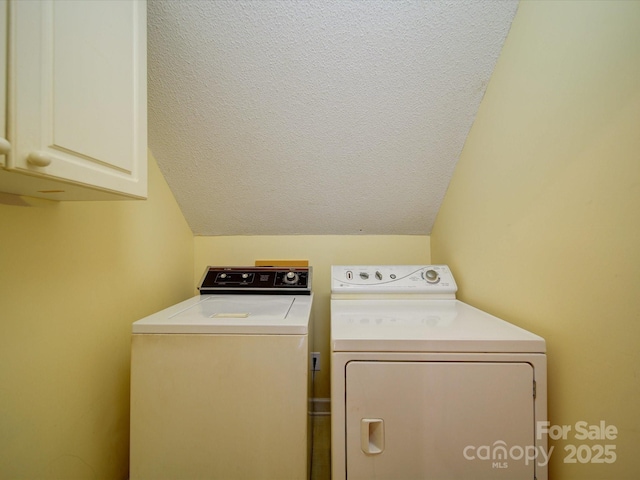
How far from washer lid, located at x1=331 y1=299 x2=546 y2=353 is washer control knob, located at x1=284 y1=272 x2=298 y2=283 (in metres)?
0.42

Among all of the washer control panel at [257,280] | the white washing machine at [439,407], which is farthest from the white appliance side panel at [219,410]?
the washer control panel at [257,280]

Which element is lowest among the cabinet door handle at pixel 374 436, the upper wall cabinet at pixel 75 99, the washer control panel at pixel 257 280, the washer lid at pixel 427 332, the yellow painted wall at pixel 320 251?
the cabinet door handle at pixel 374 436

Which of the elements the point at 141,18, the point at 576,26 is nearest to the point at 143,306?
the point at 141,18

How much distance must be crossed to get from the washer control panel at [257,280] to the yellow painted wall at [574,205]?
105 centimetres

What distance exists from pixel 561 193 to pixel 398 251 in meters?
1.23

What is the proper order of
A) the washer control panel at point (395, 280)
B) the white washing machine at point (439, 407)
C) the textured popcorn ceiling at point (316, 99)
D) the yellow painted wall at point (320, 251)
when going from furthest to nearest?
the yellow painted wall at point (320, 251) → the washer control panel at point (395, 280) → the textured popcorn ceiling at point (316, 99) → the white washing machine at point (439, 407)

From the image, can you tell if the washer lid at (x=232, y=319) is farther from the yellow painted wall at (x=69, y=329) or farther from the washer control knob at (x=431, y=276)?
the washer control knob at (x=431, y=276)

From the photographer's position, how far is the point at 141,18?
95 centimetres

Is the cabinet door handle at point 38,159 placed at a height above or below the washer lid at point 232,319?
above

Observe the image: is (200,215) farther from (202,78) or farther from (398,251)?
(398,251)

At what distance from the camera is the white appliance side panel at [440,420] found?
2.76ft

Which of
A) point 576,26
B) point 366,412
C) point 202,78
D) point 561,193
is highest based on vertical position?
point 202,78

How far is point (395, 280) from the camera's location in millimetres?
1631

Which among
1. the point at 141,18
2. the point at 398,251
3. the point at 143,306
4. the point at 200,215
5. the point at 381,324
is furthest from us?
the point at 398,251
